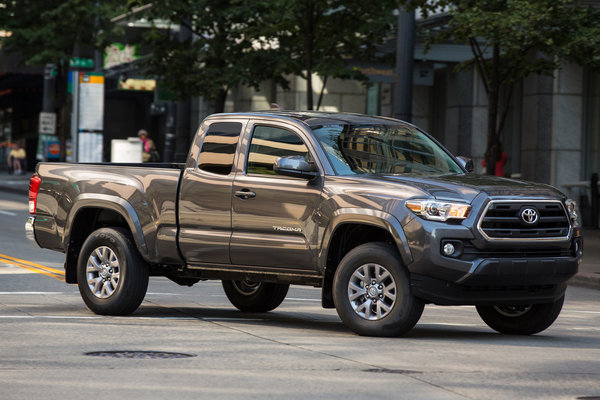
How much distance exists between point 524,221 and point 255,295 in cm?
338

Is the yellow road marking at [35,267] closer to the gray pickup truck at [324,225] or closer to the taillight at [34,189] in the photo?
the taillight at [34,189]

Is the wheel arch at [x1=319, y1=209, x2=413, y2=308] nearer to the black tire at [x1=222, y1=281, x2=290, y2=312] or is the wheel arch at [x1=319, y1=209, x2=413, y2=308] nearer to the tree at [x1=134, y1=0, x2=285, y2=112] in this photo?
the black tire at [x1=222, y1=281, x2=290, y2=312]

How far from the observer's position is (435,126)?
112ft

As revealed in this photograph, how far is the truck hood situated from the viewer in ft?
32.3

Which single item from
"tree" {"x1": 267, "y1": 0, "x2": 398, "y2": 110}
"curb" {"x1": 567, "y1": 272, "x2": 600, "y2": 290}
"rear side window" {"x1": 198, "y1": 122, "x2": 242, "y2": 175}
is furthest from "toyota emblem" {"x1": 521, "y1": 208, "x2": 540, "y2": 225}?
"tree" {"x1": 267, "y1": 0, "x2": 398, "y2": 110}

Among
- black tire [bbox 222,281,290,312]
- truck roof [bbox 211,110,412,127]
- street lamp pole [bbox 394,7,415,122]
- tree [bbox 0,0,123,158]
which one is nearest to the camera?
truck roof [bbox 211,110,412,127]

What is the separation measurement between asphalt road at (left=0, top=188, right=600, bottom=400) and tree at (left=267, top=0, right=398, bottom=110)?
13.4m

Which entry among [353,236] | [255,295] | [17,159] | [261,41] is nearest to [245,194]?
[353,236]

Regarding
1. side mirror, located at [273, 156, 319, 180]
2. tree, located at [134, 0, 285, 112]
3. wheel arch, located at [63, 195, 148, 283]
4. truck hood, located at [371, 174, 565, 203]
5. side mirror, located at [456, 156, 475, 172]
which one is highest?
tree, located at [134, 0, 285, 112]

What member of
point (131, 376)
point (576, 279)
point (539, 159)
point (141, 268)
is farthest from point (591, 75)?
point (131, 376)

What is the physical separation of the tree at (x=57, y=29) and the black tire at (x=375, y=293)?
31793 millimetres

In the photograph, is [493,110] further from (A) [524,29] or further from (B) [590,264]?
(B) [590,264]

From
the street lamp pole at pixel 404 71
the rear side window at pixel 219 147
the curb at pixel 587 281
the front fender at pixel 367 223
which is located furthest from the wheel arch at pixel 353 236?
the street lamp pole at pixel 404 71

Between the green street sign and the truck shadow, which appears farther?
the green street sign
